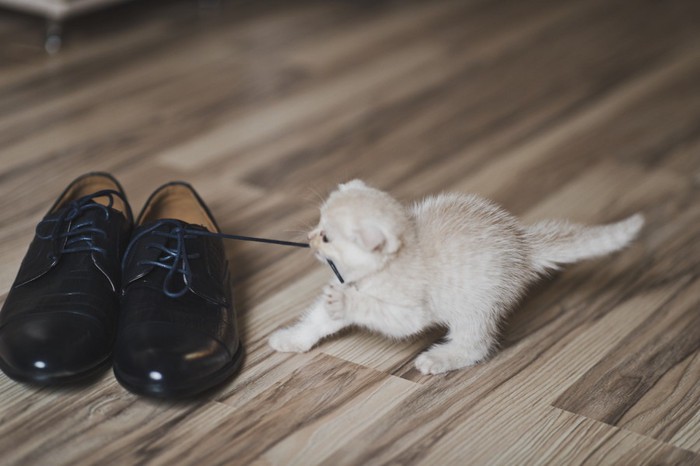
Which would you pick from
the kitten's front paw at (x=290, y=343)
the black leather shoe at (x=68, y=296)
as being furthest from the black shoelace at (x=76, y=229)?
the kitten's front paw at (x=290, y=343)

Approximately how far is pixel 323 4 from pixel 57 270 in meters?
2.55

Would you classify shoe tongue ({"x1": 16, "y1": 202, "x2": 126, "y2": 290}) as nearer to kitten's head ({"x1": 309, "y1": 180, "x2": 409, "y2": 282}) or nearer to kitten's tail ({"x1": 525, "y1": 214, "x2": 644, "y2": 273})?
kitten's head ({"x1": 309, "y1": 180, "x2": 409, "y2": 282})

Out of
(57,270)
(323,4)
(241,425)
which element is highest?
(323,4)

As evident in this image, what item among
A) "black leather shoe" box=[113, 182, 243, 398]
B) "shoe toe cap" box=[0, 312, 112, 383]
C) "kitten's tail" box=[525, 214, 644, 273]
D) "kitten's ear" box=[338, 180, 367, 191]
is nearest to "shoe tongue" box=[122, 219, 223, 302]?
"black leather shoe" box=[113, 182, 243, 398]

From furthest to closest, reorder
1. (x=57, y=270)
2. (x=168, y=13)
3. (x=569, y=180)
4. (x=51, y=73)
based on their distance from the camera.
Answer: (x=168, y=13)
(x=51, y=73)
(x=569, y=180)
(x=57, y=270)

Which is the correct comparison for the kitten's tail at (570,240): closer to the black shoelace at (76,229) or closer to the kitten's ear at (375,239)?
the kitten's ear at (375,239)

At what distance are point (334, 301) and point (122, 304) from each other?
1.15 feet

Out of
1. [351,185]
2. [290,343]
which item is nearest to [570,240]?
[351,185]

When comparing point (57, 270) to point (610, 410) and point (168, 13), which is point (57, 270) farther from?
point (168, 13)

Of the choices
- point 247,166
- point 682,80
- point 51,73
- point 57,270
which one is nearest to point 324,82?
point 247,166

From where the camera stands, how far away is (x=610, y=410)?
→ 127 cm

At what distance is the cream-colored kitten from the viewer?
1.22 meters

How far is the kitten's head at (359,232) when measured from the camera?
1198 millimetres

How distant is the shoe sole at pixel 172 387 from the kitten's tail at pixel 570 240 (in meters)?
0.56
